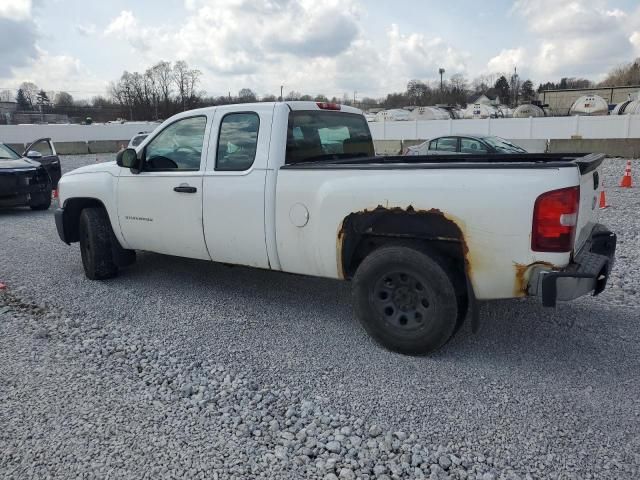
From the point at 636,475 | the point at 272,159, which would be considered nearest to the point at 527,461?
the point at 636,475

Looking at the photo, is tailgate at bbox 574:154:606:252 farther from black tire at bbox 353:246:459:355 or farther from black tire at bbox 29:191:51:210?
black tire at bbox 29:191:51:210

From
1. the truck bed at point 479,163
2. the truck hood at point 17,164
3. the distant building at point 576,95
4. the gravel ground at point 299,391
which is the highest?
the distant building at point 576,95

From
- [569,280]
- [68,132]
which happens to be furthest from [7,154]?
[68,132]

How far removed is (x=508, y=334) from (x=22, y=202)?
34.1 feet

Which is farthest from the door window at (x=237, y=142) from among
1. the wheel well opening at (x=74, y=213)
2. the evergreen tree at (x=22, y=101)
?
the evergreen tree at (x=22, y=101)

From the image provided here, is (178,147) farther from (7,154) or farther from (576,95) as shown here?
(576,95)

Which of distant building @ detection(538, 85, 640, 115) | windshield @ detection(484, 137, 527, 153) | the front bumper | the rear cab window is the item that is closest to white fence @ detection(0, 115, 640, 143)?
windshield @ detection(484, 137, 527, 153)

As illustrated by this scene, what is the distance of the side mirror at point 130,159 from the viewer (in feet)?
17.1

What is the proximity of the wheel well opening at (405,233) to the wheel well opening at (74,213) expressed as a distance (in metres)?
3.34

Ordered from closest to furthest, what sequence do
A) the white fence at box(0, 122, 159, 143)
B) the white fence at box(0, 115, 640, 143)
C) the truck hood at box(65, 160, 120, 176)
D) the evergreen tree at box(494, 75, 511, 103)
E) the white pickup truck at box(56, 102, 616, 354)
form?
the white pickup truck at box(56, 102, 616, 354) → the truck hood at box(65, 160, 120, 176) → the white fence at box(0, 115, 640, 143) → the white fence at box(0, 122, 159, 143) → the evergreen tree at box(494, 75, 511, 103)

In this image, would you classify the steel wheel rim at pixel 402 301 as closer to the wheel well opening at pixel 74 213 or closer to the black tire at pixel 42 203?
the wheel well opening at pixel 74 213

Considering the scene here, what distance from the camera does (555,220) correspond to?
318cm

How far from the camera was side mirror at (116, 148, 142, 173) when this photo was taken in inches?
205

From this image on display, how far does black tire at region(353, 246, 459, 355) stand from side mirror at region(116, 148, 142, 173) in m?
2.70
